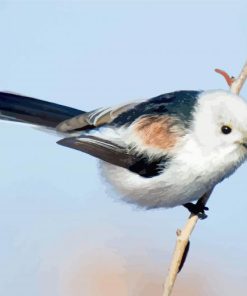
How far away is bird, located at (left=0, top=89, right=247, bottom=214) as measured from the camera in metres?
2.21

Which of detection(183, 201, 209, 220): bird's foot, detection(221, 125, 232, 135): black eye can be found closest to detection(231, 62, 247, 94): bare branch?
detection(221, 125, 232, 135): black eye

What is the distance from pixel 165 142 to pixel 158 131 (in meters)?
0.04

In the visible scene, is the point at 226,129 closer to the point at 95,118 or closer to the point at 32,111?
the point at 95,118

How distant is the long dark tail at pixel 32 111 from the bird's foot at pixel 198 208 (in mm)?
548

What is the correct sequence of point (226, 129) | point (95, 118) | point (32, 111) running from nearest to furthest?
point (226, 129), point (95, 118), point (32, 111)

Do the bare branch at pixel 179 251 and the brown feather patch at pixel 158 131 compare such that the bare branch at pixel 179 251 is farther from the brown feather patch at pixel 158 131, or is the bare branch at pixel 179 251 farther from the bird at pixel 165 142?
the brown feather patch at pixel 158 131

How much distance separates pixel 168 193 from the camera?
2.34 meters

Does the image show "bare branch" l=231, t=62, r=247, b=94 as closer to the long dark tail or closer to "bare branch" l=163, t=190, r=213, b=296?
"bare branch" l=163, t=190, r=213, b=296

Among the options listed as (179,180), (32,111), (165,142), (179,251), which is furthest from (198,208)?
(32,111)

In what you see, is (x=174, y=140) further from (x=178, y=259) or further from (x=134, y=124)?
(x=178, y=259)

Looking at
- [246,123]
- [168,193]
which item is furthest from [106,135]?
[246,123]

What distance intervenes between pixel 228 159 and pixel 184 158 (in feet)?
0.47

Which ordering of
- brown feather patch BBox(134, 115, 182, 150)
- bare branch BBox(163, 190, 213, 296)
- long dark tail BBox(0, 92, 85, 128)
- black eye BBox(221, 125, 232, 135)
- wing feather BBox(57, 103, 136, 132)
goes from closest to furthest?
bare branch BBox(163, 190, 213, 296), black eye BBox(221, 125, 232, 135), brown feather patch BBox(134, 115, 182, 150), wing feather BBox(57, 103, 136, 132), long dark tail BBox(0, 92, 85, 128)

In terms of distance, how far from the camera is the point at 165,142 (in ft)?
7.72
